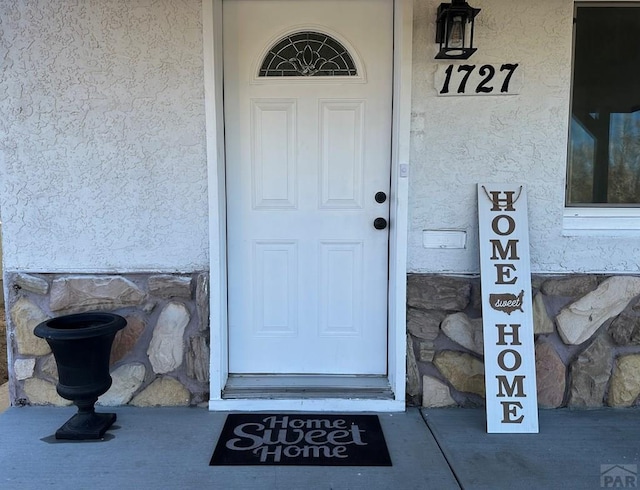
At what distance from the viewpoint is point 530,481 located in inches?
91.4

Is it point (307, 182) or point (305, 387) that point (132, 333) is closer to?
point (305, 387)

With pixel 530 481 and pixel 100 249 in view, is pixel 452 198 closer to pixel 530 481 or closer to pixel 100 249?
pixel 530 481

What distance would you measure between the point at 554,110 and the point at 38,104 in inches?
121

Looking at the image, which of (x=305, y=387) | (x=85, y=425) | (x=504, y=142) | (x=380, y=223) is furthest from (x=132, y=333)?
(x=504, y=142)

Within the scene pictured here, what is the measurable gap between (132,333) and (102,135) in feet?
4.00

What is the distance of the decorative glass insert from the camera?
3.00 metres

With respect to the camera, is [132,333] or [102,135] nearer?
[102,135]

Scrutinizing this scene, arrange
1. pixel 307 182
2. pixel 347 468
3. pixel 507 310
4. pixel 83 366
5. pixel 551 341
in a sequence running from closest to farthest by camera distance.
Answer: pixel 347 468 < pixel 83 366 < pixel 507 310 < pixel 551 341 < pixel 307 182

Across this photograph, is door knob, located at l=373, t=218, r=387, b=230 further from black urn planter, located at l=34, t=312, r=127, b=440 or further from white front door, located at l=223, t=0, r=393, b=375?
black urn planter, located at l=34, t=312, r=127, b=440

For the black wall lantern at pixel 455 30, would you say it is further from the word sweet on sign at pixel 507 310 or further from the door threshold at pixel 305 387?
the door threshold at pixel 305 387

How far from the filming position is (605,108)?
2990 millimetres

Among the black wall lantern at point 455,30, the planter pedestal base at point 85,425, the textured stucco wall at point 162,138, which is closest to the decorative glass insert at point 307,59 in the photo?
the textured stucco wall at point 162,138

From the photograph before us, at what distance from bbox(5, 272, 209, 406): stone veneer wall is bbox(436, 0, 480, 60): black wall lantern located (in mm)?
1963

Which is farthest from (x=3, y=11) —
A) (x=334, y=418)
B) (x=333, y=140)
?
(x=334, y=418)
